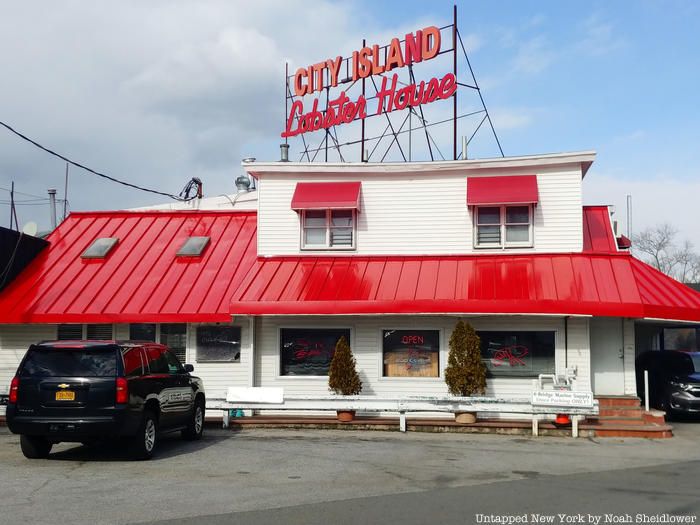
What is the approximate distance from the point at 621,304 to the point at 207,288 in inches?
400

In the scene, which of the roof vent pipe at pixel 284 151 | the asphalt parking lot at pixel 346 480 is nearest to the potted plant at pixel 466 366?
the asphalt parking lot at pixel 346 480

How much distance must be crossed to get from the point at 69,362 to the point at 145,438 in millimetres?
1756

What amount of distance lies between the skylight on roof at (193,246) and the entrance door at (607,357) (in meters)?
10.6

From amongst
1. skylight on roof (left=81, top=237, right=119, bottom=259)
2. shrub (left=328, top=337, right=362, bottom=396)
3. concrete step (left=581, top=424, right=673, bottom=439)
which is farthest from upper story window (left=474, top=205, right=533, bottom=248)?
skylight on roof (left=81, top=237, right=119, bottom=259)

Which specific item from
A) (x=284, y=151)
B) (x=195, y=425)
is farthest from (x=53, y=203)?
(x=195, y=425)

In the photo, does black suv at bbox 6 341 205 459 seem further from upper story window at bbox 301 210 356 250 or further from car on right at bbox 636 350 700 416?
car on right at bbox 636 350 700 416

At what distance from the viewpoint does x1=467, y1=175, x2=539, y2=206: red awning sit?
2042 centimetres

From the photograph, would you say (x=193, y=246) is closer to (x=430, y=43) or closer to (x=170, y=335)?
(x=170, y=335)

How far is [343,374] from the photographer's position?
1933 cm

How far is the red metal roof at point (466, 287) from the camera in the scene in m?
18.4

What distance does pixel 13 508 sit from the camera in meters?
9.44

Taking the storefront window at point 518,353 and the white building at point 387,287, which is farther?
the storefront window at point 518,353

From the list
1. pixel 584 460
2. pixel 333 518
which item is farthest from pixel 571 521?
pixel 584 460

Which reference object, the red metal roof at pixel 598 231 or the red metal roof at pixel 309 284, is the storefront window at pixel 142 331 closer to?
the red metal roof at pixel 309 284
